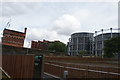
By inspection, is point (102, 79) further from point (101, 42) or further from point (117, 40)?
point (101, 42)

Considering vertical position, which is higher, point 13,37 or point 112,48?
point 13,37

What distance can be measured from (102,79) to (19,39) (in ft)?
190

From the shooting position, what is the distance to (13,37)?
61.7m

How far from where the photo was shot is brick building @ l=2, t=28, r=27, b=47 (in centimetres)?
5903

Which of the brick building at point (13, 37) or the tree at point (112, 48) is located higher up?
the brick building at point (13, 37)

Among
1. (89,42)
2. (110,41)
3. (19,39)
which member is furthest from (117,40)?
(89,42)

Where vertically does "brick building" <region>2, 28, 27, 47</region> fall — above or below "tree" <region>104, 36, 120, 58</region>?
above

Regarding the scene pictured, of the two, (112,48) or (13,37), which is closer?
(112,48)

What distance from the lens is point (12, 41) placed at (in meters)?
60.8

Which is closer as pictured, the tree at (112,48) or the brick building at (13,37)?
the tree at (112,48)

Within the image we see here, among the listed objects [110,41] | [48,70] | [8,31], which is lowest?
[48,70]

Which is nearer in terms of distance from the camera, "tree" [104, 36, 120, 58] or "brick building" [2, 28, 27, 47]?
"tree" [104, 36, 120, 58]

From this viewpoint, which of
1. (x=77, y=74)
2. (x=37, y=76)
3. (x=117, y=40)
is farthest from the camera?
(x=117, y=40)

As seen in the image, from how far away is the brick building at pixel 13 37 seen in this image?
59.0 metres
